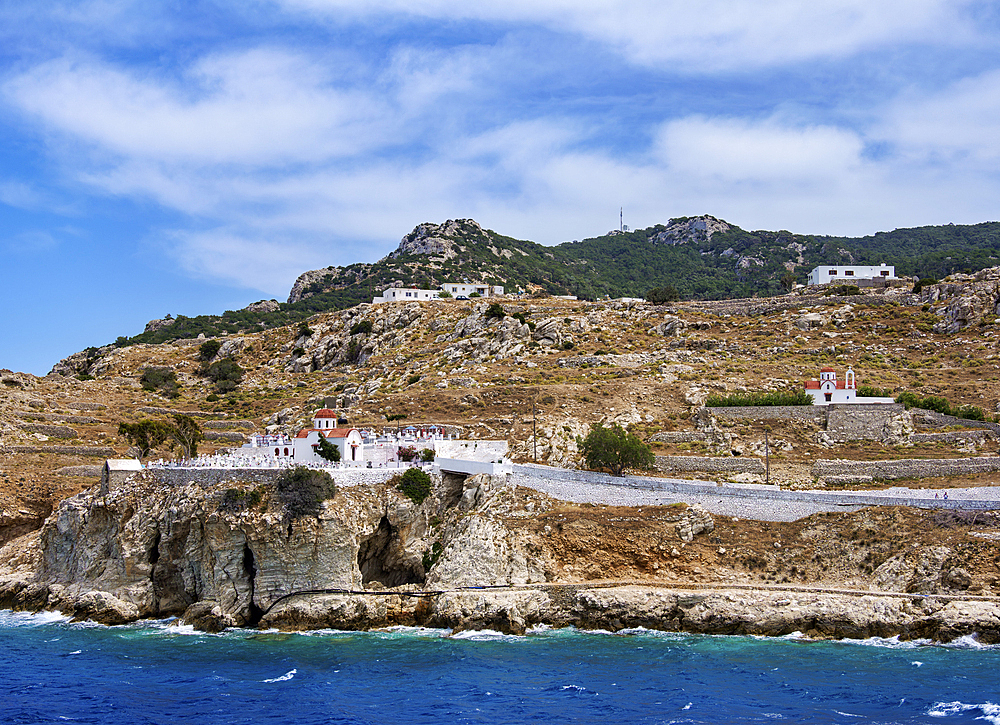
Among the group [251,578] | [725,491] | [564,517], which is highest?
[725,491]

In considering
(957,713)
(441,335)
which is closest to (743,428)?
(957,713)

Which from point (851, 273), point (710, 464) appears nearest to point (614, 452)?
point (710, 464)

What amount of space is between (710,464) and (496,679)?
86.6 feet

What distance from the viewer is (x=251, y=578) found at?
46.4 metres

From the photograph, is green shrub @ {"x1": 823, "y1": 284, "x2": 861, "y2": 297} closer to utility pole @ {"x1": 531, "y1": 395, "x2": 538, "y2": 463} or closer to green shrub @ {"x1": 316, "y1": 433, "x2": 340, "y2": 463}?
utility pole @ {"x1": 531, "y1": 395, "x2": 538, "y2": 463}

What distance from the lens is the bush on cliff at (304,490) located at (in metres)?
46.7

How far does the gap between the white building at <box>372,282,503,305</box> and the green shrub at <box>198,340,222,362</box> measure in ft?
71.2

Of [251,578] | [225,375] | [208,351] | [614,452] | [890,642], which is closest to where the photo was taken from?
[890,642]

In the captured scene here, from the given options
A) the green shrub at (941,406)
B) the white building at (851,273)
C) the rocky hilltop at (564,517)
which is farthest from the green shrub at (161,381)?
the white building at (851,273)

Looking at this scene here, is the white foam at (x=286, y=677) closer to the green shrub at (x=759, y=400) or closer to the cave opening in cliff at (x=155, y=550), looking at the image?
the cave opening in cliff at (x=155, y=550)

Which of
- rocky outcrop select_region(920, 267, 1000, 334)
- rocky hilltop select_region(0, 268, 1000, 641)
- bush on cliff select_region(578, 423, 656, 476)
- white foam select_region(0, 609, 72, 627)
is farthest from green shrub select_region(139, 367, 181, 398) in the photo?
rocky outcrop select_region(920, 267, 1000, 334)

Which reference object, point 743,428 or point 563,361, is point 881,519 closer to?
point 743,428

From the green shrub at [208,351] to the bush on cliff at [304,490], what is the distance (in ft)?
224

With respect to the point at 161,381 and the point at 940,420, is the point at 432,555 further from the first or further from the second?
the point at 161,381
